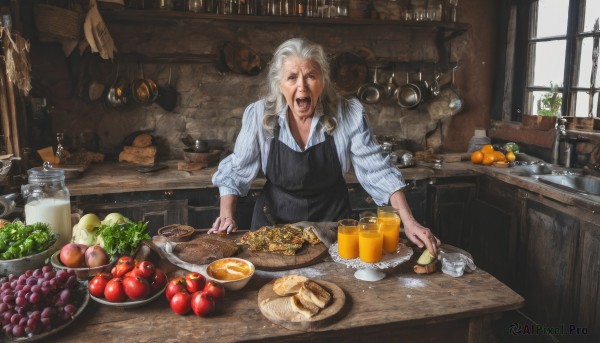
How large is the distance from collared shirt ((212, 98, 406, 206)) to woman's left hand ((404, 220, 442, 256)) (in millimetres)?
458

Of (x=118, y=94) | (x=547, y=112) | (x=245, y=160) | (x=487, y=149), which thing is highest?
(x=118, y=94)

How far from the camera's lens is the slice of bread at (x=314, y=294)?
1616mm

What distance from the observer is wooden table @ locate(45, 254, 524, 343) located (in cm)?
149

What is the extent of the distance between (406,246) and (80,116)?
3441mm

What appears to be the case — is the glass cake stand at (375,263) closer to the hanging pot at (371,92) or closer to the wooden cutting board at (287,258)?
the wooden cutting board at (287,258)

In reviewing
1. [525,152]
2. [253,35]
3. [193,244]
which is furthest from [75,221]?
[525,152]

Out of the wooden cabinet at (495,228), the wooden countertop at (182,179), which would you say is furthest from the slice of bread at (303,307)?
the wooden cabinet at (495,228)

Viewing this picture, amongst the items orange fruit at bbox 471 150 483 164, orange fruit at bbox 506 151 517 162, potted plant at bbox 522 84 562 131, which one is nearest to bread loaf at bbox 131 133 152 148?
orange fruit at bbox 471 150 483 164

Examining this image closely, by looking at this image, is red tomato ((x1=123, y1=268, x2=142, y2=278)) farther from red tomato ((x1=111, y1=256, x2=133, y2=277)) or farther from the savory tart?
the savory tart

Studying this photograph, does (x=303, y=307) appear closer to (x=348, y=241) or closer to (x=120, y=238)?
(x=348, y=241)

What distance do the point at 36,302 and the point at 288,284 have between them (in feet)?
2.66

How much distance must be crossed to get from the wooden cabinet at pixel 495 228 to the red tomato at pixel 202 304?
3.09m

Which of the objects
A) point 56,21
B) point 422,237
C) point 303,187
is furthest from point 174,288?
point 56,21

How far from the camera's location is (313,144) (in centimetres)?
278
